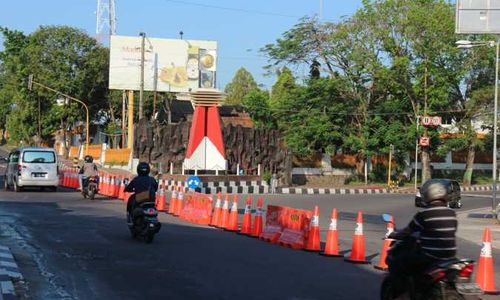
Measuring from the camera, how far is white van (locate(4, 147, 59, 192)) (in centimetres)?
2855

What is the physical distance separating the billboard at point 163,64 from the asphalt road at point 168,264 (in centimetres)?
3805

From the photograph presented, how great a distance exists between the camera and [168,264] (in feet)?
37.0

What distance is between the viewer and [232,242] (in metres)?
14.6

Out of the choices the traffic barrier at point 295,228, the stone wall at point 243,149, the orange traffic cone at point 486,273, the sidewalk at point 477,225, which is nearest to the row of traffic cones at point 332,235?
the orange traffic cone at point 486,273

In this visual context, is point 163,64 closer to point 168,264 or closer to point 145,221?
point 145,221

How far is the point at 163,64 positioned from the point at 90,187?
32.9 meters

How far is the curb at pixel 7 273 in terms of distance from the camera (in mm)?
8164

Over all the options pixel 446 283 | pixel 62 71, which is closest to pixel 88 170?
pixel 446 283

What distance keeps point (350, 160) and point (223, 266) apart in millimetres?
42550

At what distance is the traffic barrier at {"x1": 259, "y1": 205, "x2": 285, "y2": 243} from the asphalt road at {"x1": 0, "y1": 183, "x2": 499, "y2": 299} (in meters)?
0.38

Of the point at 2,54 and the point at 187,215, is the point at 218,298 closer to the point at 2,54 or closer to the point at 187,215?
the point at 187,215

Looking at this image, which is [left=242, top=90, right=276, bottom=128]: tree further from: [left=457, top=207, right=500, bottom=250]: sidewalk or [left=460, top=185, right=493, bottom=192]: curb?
[left=457, top=207, right=500, bottom=250]: sidewalk

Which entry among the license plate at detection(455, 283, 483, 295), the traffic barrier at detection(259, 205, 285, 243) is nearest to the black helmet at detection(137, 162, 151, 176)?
the traffic barrier at detection(259, 205, 285, 243)

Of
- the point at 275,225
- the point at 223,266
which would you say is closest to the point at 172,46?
the point at 275,225
